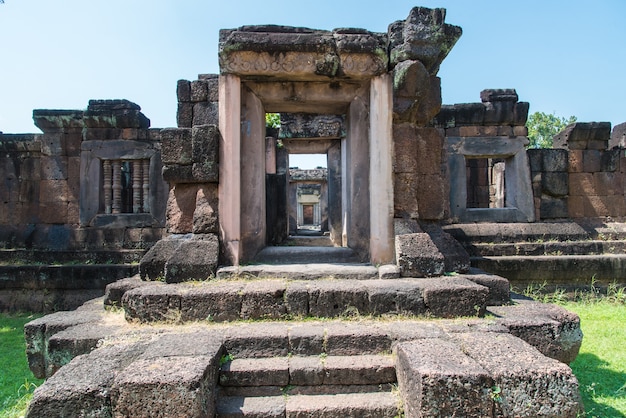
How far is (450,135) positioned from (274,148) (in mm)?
4259

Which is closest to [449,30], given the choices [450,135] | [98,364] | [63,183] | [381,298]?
[381,298]

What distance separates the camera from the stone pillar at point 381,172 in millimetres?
4184

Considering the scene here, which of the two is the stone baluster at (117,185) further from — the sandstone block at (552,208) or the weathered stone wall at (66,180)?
the sandstone block at (552,208)

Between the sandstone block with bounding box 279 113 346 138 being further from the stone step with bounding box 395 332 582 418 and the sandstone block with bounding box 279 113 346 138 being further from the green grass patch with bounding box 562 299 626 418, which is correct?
the stone step with bounding box 395 332 582 418

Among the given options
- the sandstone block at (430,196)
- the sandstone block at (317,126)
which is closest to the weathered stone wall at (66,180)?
the sandstone block at (317,126)

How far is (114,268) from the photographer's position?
7.48 metres

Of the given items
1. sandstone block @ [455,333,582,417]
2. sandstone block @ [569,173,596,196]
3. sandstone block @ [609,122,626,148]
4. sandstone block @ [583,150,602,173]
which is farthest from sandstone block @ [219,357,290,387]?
sandstone block @ [609,122,626,148]

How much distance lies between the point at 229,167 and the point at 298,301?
5.38 ft

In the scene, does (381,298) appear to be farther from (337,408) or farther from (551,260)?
(551,260)

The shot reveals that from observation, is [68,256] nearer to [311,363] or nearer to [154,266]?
[154,266]

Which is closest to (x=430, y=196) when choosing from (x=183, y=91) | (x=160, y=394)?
(x=183, y=91)

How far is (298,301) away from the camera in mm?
3320

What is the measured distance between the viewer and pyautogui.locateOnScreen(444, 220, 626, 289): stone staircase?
285 inches

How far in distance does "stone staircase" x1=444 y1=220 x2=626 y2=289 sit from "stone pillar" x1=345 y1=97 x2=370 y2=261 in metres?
3.50
